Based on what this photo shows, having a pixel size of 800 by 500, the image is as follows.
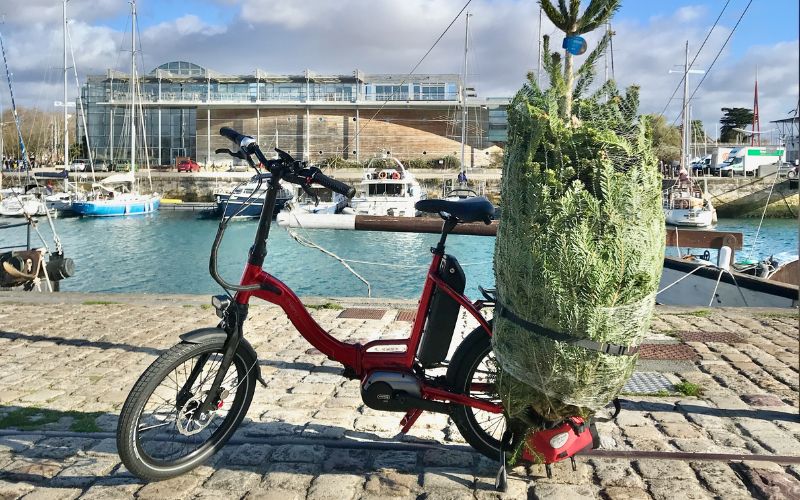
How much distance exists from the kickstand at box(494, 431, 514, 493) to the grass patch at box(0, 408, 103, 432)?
234 cm

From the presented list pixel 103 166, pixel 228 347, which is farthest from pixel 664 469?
pixel 103 166

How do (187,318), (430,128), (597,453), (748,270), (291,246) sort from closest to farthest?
1. (597,453)
2. (187,318)
3. (748,270)
4. (291,246)
5. (430,128)

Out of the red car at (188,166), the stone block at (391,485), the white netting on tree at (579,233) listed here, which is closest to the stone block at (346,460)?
the stone block at (391,485)

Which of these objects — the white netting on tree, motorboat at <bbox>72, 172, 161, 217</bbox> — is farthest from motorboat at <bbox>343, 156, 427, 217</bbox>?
the white netting on tree

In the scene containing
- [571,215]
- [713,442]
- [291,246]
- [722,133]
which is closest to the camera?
[571,215]

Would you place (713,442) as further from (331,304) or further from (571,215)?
(331,304)

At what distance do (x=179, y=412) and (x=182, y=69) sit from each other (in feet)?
264

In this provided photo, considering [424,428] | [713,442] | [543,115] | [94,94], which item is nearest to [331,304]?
[424,428]

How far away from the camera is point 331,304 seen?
28.2 feet

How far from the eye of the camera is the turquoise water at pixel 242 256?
2111 cm

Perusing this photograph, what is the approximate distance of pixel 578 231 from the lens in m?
2.89

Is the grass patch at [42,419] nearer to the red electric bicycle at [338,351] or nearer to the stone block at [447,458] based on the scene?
the red electric bicycle at [338,351]

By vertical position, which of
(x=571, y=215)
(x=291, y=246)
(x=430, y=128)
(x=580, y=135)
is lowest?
(x=291, y=246)

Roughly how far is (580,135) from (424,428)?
7.08 feet
